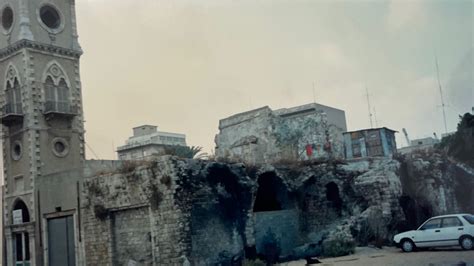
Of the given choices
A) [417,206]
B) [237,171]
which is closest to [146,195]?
[237,171]

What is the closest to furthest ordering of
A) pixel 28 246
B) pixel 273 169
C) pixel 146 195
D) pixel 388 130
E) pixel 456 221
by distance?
pixel 456 221
pixel 146 195
pixel 273 169
pixel 28 246
pixel 388 130

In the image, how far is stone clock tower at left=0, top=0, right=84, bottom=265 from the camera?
24203 mm

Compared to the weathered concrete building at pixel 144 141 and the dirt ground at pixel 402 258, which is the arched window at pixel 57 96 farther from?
the weathered concrete building at pixel 144 141

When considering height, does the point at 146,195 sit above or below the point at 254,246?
above

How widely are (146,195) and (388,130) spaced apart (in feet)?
68.9

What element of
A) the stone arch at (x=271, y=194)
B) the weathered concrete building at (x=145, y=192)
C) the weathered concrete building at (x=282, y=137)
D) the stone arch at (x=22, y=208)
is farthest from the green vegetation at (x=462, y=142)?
the stone arch at (x=22, y=208)

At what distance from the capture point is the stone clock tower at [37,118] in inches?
953

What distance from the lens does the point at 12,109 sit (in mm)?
26344

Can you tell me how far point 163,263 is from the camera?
1772cm

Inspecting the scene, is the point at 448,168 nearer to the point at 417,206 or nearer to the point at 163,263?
the point at 417,206

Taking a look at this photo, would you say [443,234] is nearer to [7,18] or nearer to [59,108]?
[59,108]

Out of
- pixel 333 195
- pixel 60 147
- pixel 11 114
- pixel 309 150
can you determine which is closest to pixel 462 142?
pixel 309 150

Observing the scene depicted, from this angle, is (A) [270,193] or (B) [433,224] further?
(A) [270,193]

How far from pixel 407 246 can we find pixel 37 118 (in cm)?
1826
